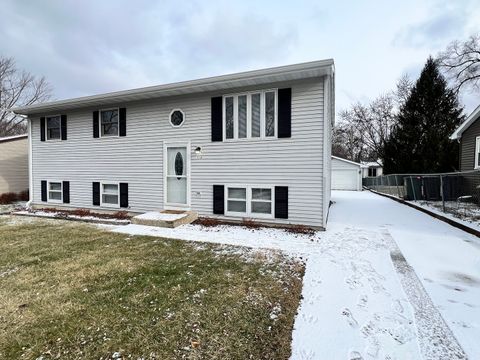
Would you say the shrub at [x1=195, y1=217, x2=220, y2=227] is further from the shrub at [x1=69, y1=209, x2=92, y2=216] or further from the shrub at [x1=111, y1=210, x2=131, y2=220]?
the shrub at [x1=69, y1=209, x2=92, y2=216]

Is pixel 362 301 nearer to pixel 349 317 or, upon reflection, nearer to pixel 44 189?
pixel 349 317

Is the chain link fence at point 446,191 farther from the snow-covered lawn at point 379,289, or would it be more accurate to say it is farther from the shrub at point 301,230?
the shrub at point 301,230

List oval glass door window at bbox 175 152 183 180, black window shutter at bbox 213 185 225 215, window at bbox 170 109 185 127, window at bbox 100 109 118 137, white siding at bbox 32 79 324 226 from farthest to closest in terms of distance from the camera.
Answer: window at bbox 100 109 118 137
oval glass door window at bbox 175 152 183 180
window at bbox 170 109 185 127
black window shutter at bbox 213 185 225 215
white siding at bbox 32 79 324 226

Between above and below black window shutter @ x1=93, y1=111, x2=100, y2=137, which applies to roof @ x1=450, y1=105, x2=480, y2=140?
above

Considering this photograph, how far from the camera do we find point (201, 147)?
7953mm

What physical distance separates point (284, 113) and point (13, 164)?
15.4 metres

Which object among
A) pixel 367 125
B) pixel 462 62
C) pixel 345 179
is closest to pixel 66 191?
pixel 345 179

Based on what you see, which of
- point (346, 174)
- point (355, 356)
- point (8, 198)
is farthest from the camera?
point (346, 174)

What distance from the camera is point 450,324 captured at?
8.81 feet

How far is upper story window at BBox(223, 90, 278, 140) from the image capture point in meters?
7.18

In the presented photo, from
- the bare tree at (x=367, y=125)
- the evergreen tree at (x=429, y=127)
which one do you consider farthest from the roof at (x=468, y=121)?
the bare tree at (x=367, y=125)

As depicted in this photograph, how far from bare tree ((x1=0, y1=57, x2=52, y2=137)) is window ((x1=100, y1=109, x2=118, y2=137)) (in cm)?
2145

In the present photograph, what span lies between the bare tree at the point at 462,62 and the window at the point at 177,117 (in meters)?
22.6

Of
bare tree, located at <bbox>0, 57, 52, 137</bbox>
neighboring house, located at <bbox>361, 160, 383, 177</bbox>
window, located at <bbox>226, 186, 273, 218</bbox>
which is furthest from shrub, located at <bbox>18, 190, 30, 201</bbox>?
neighboring house, located at <bbox>361, 160, 383, 177</bbox>
